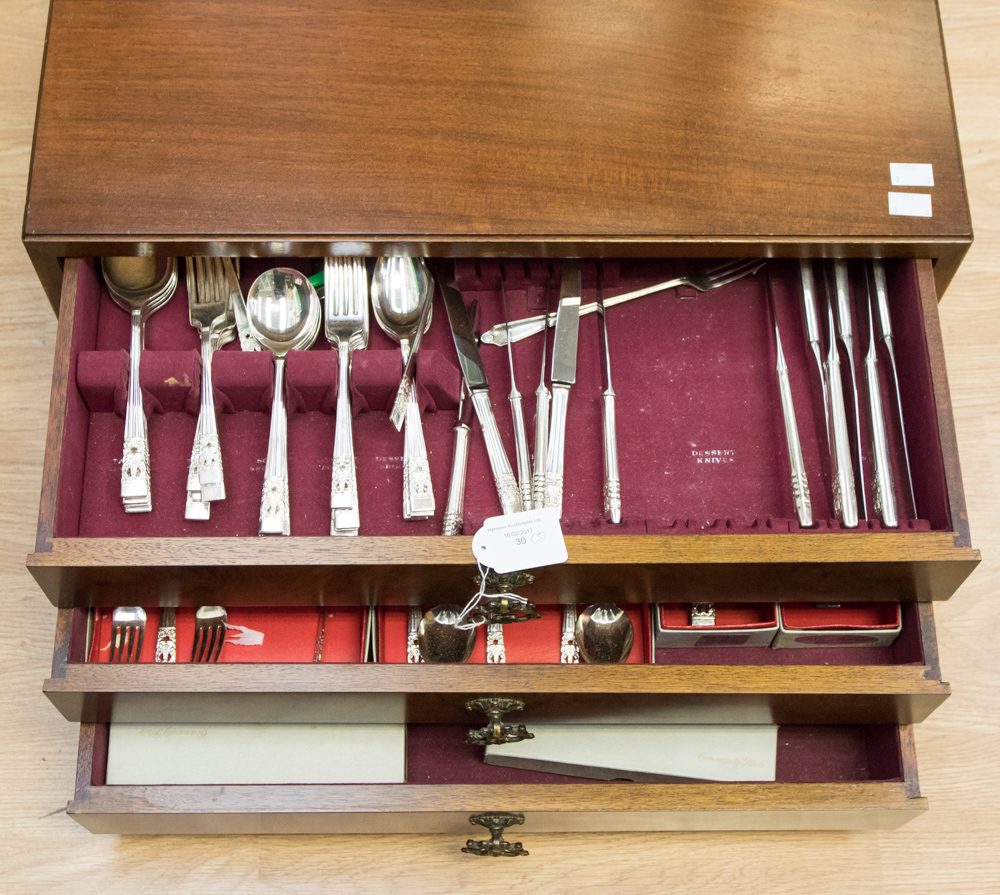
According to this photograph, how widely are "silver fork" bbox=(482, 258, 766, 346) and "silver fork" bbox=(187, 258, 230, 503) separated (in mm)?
295

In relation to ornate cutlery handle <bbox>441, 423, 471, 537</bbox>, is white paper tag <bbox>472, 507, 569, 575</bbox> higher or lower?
lower

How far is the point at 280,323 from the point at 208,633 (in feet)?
1.10

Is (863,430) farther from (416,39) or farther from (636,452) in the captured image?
(416,39)

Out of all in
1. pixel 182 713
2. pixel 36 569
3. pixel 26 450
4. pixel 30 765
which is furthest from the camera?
pixel 26 450

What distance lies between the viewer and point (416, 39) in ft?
3.49

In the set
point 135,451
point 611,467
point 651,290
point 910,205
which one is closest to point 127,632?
point 135,451

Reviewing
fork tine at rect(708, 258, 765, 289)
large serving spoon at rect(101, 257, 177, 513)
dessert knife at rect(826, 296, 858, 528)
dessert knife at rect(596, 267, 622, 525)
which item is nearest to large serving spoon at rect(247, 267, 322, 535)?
large serving spoon at rect(101, 257, 177, 513)

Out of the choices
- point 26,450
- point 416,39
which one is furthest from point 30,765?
point 416,39

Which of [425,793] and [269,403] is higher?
[269,403]

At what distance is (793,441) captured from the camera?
1.04 metres

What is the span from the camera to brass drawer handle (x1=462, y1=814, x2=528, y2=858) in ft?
3.12

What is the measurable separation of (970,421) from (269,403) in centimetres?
86

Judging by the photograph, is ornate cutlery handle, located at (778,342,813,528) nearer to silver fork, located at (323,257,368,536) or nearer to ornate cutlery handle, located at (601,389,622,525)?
ornate cutlery handle, located at (601,389,622,525)

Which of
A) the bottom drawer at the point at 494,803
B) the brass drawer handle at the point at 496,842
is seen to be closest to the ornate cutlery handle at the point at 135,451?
the bottom drawer at the point at 494,803
